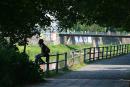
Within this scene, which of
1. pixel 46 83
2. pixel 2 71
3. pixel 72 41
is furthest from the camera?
pixel 72 41

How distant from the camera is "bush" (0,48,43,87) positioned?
549 inches

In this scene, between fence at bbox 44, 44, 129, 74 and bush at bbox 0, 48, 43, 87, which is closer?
bush at bbox 0, 48, 43, 87

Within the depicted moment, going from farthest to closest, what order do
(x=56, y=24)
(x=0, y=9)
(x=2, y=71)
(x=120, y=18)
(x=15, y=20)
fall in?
(x=56, y=24) < (x=120, y=18) < (x=2, y=71) < (x=15, y=20) < (x=0, y=9)

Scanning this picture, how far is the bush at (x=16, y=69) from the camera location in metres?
14.0

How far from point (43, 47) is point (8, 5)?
8814 millimetres

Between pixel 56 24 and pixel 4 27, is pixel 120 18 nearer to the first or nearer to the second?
pixel 56 24

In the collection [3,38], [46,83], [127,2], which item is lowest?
[46,83]

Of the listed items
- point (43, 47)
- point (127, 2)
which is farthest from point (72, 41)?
point (127, 2)

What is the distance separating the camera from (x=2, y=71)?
1383 cm

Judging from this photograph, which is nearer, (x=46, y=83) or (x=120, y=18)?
(x=46, y=83)

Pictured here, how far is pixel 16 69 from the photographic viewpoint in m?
15.2

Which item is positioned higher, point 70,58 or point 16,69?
point 16,69

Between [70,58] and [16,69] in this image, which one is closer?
[16,69]

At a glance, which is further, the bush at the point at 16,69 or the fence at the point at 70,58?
the fence at the point at 70,58
